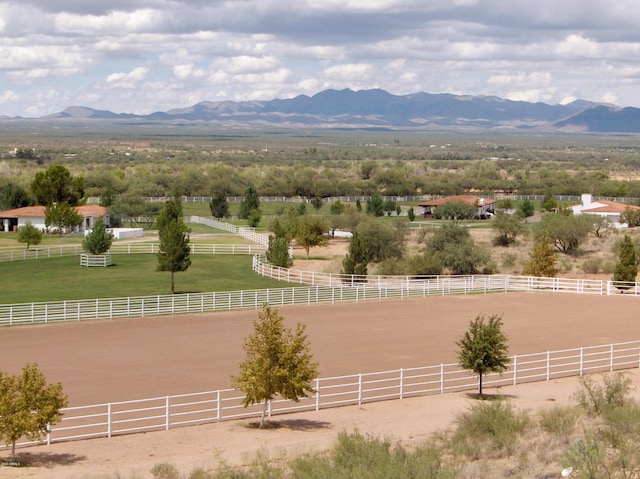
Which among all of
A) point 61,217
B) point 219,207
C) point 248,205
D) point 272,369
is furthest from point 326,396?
point 248,205

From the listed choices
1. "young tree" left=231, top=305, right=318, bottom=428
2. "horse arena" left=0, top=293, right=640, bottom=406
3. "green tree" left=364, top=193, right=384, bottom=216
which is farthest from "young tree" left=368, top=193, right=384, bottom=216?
"young tree" left=231, top=305, right=318, bottom=428

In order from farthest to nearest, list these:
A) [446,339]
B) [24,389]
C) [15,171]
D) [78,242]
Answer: [15,171], [78,242], [446,339], [24,389]

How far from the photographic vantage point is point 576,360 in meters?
34.0

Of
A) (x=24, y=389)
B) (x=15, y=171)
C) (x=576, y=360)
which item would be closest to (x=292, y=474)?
(x=24, y=389)

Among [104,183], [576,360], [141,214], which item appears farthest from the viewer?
[104,183]

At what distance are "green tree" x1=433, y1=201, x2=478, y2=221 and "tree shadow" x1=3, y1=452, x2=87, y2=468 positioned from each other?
8439 centimetres

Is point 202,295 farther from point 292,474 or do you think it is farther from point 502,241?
point 502,241

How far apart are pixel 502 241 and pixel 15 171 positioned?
318 feet

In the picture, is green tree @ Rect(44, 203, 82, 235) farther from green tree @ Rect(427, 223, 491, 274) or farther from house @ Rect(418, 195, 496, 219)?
house @ Rect(418, 195, 496, 219)

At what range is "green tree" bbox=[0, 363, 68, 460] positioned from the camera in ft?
66.7

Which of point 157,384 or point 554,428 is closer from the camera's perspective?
point 554,428

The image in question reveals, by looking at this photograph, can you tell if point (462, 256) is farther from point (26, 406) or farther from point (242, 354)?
point (26, 406)

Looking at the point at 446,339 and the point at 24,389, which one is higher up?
the point at 24,389

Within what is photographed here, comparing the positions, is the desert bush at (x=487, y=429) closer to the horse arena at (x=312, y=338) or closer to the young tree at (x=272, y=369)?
the young tree at (x=272, y=369)
